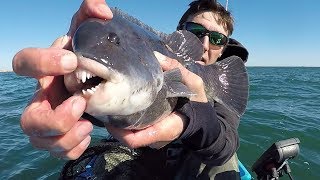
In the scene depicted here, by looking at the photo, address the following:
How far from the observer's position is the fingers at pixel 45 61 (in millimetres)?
1718

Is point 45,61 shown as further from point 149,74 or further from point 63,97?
point 149,74

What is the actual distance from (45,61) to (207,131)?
4.93ft

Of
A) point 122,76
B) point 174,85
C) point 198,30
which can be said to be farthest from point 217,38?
point 122,76

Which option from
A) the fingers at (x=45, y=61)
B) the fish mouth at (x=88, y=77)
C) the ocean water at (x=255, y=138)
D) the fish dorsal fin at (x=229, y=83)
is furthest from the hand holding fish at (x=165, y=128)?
the ocean water at (x=255, y=138)

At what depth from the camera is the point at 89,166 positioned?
156 inches

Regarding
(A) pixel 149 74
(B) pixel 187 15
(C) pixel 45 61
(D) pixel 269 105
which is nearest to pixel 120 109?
A: (A) pixel 149 74

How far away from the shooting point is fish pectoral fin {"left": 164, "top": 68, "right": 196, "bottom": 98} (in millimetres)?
2500

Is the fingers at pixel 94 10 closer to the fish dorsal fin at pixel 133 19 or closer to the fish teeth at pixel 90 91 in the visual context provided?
the fish dorsal fin at pixel 133 19

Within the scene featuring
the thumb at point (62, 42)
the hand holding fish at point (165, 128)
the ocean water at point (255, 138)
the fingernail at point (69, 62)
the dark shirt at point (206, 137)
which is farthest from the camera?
the ocean water at point (255, 138)

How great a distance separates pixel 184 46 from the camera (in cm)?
345

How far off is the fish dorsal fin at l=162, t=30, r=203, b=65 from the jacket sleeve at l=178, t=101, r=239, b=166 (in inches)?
28.7

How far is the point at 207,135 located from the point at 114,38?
1198mm

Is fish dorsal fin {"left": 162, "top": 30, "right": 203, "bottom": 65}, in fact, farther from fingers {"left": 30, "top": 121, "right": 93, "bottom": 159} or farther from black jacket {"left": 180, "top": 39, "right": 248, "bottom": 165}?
fingers {"left": 30, "top": 121, "right": 93, "bottom": 159}

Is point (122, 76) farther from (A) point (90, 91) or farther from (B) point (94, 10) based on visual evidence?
(B) point (94, 10)
